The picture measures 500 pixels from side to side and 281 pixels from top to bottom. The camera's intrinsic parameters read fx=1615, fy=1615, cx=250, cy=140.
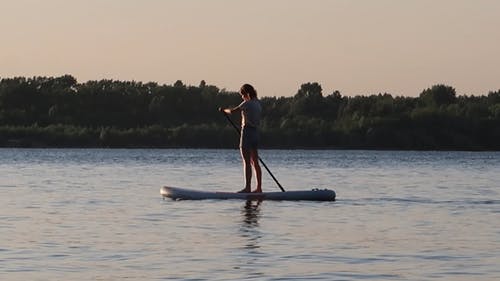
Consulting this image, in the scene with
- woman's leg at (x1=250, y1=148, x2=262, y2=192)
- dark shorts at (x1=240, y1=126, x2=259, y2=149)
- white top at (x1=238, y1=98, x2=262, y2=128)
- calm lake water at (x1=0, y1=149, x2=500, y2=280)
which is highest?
white top at (x1=238, y1=98, x2=262, y2=128)

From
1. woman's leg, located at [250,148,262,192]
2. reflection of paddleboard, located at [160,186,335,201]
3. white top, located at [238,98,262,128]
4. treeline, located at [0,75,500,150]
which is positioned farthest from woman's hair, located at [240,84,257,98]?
treeline, located at [0,75,500,150]

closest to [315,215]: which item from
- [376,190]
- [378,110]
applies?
[376,190]

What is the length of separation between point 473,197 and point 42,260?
16.7 metres

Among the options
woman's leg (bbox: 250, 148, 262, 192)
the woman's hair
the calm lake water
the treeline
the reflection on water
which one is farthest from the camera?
the treeline

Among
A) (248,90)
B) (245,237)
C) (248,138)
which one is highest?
(248,90)

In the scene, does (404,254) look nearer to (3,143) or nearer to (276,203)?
(276,203)

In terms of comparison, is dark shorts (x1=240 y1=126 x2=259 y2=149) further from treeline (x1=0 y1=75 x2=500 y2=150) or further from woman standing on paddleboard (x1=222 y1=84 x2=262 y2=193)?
treeline (x1=0 y1=75 x2=500 y2=150)

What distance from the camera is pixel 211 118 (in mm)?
135875

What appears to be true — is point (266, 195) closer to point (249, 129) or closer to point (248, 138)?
point (248, 138)

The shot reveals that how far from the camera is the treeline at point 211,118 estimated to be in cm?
12431

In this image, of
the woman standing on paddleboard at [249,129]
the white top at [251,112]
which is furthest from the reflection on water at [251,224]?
the white top at [251,112]

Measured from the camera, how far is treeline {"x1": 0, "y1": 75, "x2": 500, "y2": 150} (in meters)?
124

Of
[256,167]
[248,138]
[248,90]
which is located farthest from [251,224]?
[248,90]

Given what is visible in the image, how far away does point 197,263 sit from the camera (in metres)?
17.8
